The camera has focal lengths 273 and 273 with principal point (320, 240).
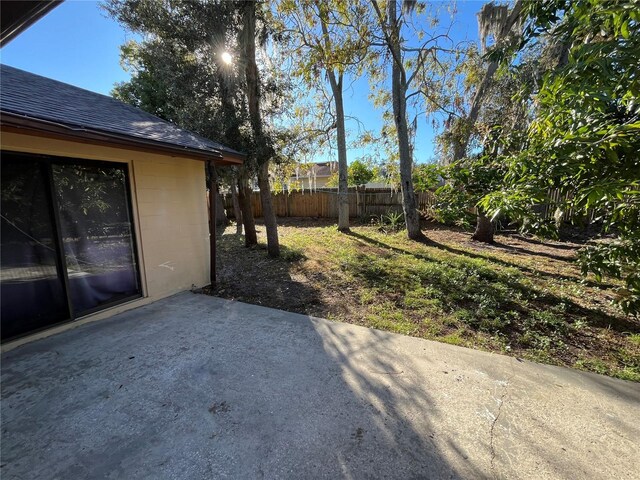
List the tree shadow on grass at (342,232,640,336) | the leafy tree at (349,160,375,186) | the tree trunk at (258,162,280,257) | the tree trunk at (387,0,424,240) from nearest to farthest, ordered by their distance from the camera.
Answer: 1. the tree shadow on grass at (342,232,640,336)
2. the tree trunk at (258,162,280,257)
3. the tree trunk at (387,0,424,240)
4. the leafy tree at (349,160,375,186)

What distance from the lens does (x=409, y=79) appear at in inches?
302

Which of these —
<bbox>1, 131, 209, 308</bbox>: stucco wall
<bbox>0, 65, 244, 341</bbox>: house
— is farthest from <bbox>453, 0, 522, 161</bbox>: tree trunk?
<bbox>1, 131, 209, 308</bbox>: stucco wall

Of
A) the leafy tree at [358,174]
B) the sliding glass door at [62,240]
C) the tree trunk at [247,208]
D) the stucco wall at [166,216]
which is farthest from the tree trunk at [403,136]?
the leafy tree at [358,174]

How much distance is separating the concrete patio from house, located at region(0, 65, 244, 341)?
24.4 inches

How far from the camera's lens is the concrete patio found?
161 centimetres

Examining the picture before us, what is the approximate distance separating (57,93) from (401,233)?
8.35 m

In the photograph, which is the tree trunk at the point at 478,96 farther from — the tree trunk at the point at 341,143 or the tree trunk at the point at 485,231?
the tree trunk at the point at 341,143

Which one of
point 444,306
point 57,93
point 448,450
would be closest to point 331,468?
point 448,450

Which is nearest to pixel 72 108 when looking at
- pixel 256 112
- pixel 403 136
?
pixel 256 112

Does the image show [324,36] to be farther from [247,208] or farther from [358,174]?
[358,174]

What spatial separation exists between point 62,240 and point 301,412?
3.33 meters

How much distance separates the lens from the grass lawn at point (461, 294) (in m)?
3.02

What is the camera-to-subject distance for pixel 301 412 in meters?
1.99

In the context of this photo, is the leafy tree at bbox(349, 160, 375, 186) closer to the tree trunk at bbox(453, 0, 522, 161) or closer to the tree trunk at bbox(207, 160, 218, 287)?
the tree trunk at bbox(453, 0, 522, 161)
